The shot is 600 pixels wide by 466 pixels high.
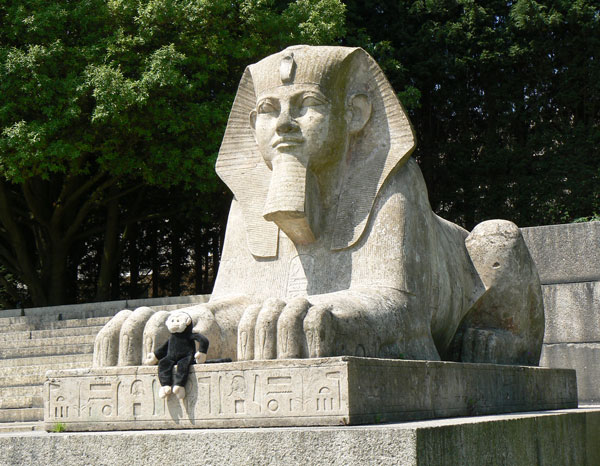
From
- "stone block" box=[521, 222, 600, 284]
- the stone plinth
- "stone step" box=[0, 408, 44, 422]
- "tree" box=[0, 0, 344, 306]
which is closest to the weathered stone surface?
the stone plinth

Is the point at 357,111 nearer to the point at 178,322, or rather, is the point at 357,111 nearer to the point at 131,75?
the point at 178,322

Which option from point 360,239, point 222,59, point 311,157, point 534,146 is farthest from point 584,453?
point 534,146

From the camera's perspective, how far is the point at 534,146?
906 inches

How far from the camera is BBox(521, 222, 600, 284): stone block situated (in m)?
9.54

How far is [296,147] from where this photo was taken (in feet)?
18.3

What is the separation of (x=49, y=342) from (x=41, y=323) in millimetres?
2301

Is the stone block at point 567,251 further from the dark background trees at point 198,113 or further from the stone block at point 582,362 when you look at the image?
the dark background trees at point 198,113

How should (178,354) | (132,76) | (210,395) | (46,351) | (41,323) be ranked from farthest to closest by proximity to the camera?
(132,76)
(41,323)
(46,351)
(178,354)
(210,395)

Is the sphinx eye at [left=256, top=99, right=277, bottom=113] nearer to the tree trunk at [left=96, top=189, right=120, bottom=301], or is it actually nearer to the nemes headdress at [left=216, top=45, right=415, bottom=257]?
the nemes headdress at [left=216, top=45, right=415, bottom=257]

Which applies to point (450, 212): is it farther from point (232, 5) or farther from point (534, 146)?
point (232, 5)

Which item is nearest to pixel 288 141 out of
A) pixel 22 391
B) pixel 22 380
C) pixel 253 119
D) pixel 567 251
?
pixel 253 119

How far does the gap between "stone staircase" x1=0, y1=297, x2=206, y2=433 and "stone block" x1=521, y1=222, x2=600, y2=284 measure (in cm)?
→ 478

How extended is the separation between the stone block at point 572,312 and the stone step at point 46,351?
6.18 m

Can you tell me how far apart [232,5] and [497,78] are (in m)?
8.00
